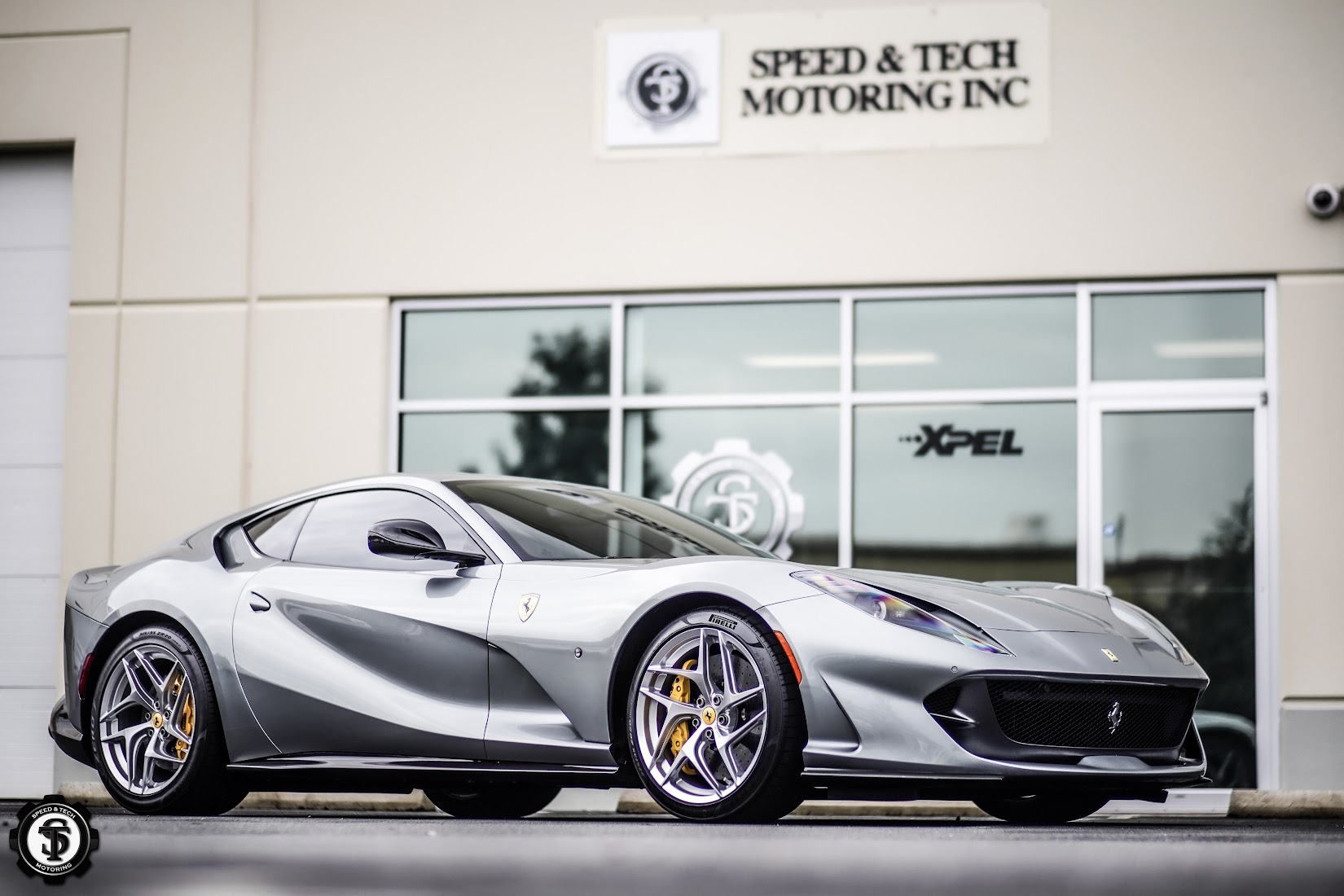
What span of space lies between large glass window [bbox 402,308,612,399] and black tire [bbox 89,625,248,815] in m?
5.29

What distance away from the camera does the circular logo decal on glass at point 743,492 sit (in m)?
11.1

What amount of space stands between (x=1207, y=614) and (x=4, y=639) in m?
8.40

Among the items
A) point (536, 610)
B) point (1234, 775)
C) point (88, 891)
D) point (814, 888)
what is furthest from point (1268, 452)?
point (88, 891)

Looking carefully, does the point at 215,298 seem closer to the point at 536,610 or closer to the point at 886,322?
the point at 886,322

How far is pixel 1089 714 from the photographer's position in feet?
17.3

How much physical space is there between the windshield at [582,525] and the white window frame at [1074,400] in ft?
14.3

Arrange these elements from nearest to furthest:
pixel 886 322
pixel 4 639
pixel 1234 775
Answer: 1. pixel 1234 775
2. pixel 886 322
3. pixel 4 639

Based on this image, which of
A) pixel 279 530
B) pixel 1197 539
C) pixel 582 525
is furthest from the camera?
pixel 1197 539

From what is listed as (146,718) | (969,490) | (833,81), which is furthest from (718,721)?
(833,81)

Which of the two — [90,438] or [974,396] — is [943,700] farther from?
[90,438]

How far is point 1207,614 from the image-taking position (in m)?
10.6

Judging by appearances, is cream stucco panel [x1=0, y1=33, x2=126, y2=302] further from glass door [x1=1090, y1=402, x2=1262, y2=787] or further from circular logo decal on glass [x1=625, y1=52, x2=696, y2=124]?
glass door [x1=1090, y1=402, x2=1262, y2=787]

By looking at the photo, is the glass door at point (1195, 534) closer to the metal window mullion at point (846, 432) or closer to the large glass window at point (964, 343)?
the large glass window at point (964, 343)

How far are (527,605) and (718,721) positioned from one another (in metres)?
0.86
